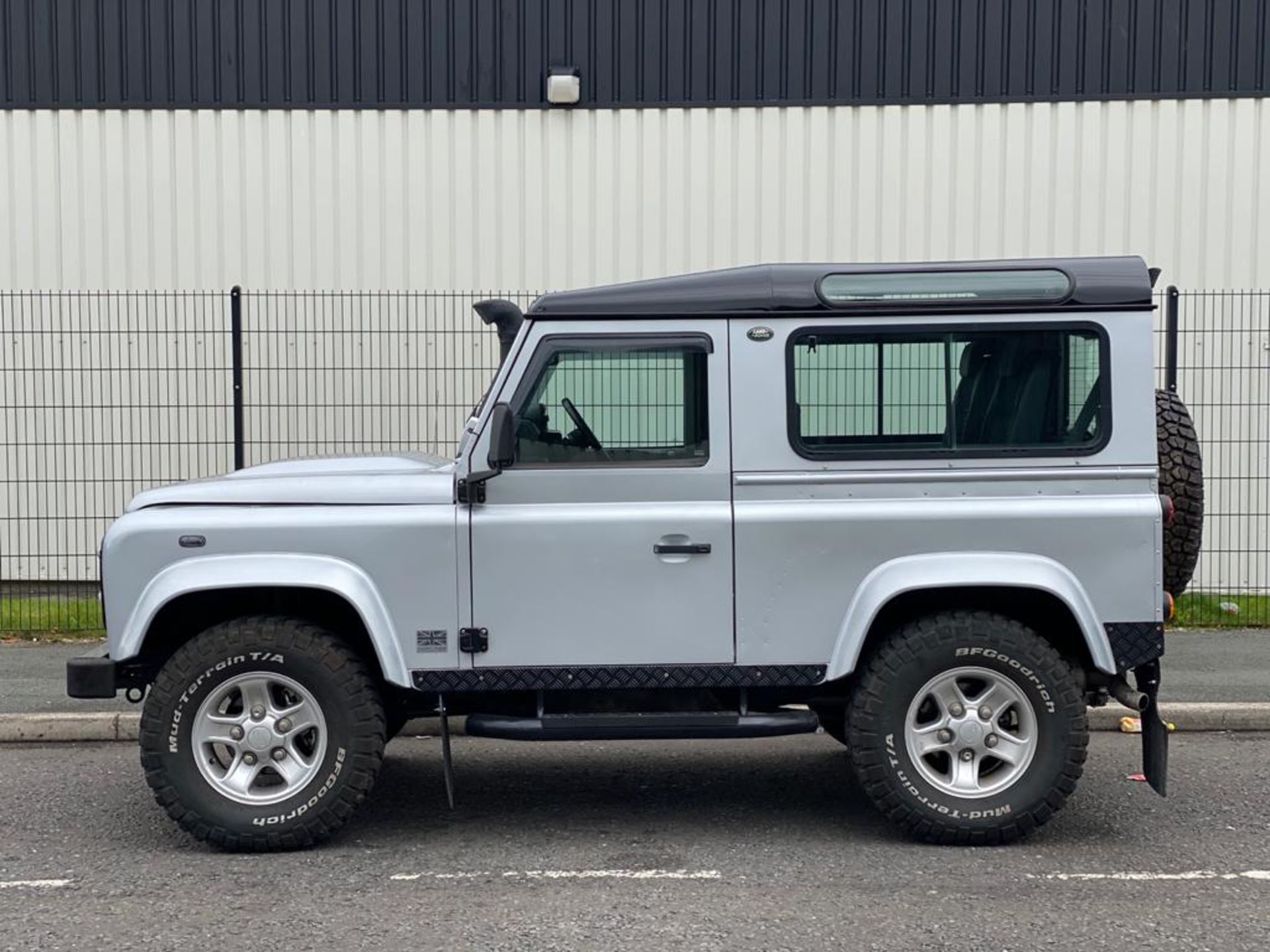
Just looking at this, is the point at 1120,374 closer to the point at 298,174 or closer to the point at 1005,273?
the point at 1005,273

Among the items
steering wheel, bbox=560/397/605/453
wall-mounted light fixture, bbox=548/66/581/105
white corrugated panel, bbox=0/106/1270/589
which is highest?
wall-mounted light fixture, bbox=548/66/581/105

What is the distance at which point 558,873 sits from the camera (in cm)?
541

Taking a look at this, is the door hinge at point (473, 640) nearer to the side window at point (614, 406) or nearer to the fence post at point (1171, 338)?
the side window at point (614, 406)

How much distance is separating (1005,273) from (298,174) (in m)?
8.16

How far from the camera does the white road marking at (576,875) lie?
5.35m

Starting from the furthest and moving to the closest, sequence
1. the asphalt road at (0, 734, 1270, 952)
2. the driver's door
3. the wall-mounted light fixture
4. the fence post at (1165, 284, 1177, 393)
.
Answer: the wall-mounted light fixture < the fence post at (1165, 284, 1177, 393) < the driver's door < the asphalt road at (0, 734, 1270, 952)

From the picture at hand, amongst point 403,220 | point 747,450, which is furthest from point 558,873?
point 403,220

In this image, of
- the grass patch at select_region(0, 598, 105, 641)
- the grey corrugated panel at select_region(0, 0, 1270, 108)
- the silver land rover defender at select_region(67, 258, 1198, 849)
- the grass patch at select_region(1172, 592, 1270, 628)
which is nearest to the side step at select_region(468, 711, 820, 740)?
the silver land rover defender at select_region(67, 258, 1198, 849)

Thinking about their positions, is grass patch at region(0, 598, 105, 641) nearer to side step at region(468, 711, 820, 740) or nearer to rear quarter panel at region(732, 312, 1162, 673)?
side step at region(468, 711, 820, 740)

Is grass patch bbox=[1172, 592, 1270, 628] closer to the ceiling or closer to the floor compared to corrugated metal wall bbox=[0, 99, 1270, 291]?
closer to the floor

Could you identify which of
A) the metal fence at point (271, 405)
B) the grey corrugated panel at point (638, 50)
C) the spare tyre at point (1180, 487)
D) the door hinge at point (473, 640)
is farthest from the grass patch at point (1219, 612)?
the door hinge at point (473, 640)

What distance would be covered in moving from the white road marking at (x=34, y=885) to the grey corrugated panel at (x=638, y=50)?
832 centimetres

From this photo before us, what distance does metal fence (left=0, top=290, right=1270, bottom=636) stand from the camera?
1090 centimetres

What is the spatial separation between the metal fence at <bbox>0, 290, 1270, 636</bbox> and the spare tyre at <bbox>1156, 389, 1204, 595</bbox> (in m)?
4.94
